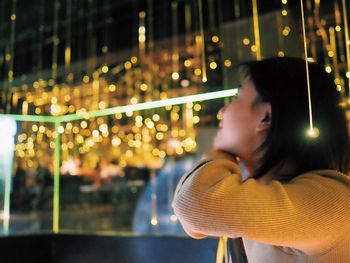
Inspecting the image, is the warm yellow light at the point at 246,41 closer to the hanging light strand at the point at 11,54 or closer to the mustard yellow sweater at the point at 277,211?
the mustard yellow sweater at the point at 277,211

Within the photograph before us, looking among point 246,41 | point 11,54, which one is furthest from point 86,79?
point 246,41

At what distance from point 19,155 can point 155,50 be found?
2.36m

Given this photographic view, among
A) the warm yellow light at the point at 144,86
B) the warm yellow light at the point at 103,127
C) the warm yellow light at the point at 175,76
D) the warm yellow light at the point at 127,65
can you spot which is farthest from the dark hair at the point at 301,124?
the warm yellow light at the point at 144,86

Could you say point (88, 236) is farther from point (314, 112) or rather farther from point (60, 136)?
point (314, 112)

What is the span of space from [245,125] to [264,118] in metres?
0.02

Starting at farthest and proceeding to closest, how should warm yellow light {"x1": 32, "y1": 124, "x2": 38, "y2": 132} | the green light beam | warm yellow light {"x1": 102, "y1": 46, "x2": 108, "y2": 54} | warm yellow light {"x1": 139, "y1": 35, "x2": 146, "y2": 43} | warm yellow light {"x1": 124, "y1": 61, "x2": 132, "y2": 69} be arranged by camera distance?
warm yellow light {"x1": 124, "y1": 61, "x2": 132, "y2": 69} < warm yellow light {"x1": 102, "y1": 46, "x2": 108, "y2": 54} < warm yellow light {"x1": 139, "y1": 35, "x2": 146, "y2": 43} < warm yellow light {"x1": 32, "y1": 124, "x2": 38, "y2": 132} < the green light beam

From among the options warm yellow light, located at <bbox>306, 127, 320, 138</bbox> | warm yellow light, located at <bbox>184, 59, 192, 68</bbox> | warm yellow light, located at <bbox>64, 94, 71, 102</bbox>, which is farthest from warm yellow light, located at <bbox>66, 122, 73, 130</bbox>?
warm yellow light, located at <bbox>184, 59, 192, 68</bbox>

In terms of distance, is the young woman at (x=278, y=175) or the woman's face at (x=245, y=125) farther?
the woman's face at (x=245, y=125)

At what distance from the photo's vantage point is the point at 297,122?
0.48 meters

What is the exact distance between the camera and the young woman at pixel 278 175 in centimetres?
40

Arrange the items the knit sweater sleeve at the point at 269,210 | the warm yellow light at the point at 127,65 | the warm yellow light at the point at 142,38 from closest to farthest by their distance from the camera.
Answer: the knit sweater sleeve at the point at 269,210 → the warm yellow light at the point at 142,38 → the warm yellow light at the point at 127,65

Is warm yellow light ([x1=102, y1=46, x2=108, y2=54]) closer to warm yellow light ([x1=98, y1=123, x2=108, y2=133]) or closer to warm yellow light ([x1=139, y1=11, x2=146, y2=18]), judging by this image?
warm yellow light ([x1=139, y1=11, x2=146, y2=18])

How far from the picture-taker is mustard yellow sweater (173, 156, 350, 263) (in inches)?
15.5

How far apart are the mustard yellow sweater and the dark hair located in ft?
0.15
